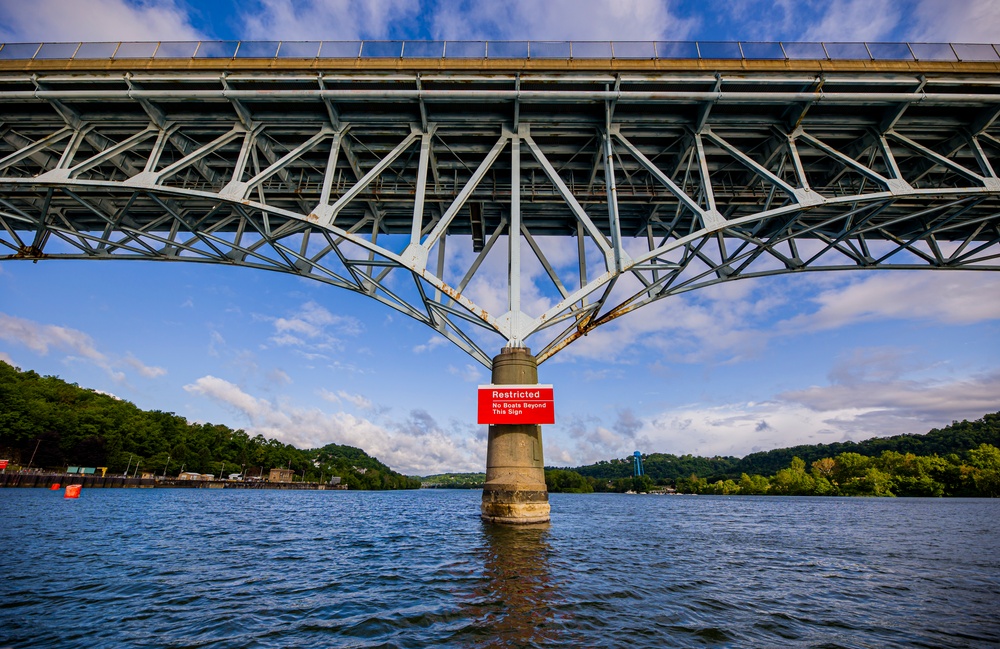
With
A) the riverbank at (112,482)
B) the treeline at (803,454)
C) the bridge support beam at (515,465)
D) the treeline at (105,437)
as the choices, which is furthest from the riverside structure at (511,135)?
the treeline at (803,454)

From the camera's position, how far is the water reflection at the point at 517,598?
13.5 feet

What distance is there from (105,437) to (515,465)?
8472 cm

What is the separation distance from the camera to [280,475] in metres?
111

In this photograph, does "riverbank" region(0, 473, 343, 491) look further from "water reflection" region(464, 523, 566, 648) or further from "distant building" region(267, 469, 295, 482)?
"water reflection" region(464, 523, 566, 648)

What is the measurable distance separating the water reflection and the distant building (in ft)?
391

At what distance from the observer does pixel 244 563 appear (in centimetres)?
809

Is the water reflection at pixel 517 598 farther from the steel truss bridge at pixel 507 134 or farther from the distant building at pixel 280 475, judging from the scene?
the distant building at pixel 280 475

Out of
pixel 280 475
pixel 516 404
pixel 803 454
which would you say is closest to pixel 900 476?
pixel 803 454

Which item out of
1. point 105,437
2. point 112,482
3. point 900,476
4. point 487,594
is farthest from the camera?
point 900,476

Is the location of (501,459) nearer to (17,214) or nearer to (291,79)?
(291,79)

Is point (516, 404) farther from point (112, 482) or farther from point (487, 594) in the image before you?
point (112, 482)

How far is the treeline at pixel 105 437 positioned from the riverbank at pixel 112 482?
200 inches

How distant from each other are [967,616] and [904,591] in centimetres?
144

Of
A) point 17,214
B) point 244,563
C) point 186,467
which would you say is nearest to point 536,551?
point 244,563
